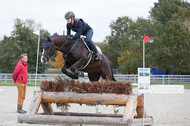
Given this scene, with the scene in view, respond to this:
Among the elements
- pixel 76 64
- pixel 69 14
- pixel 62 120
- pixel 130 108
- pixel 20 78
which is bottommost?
pixel 62 120

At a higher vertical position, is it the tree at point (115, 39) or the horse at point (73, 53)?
the tree at point (115, 39)

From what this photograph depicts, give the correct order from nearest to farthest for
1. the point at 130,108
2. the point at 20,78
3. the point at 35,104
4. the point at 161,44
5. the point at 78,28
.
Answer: the point at 130,108 < the point at 35,104 < the point at 78,28 < the point at 20,78 < the point at 161,44

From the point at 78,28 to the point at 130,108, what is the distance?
2.40 meters

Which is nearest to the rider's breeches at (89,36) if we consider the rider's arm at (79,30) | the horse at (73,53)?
the horse at (73,53)

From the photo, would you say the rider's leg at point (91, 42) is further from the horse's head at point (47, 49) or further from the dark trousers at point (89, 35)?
the horse's head at point (47, 49)

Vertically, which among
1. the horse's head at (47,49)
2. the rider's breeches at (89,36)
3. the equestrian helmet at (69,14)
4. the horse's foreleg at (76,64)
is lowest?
the horse's foreleg at (76,64)

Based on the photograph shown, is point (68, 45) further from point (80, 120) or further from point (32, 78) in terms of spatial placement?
point (32, 78)

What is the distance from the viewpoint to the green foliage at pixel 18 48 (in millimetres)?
35062

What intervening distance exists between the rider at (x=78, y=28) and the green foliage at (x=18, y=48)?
28982mm

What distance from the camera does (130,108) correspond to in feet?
16.4

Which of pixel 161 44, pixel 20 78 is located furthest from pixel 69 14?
pixel 161 44

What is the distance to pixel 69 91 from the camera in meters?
5.42

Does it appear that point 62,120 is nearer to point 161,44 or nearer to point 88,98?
point 88,98

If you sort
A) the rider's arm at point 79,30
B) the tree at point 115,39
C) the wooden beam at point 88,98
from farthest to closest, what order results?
the tree at point 115,39 → the rider's arm at point 79,30 → the wooden beam at point 88,98
